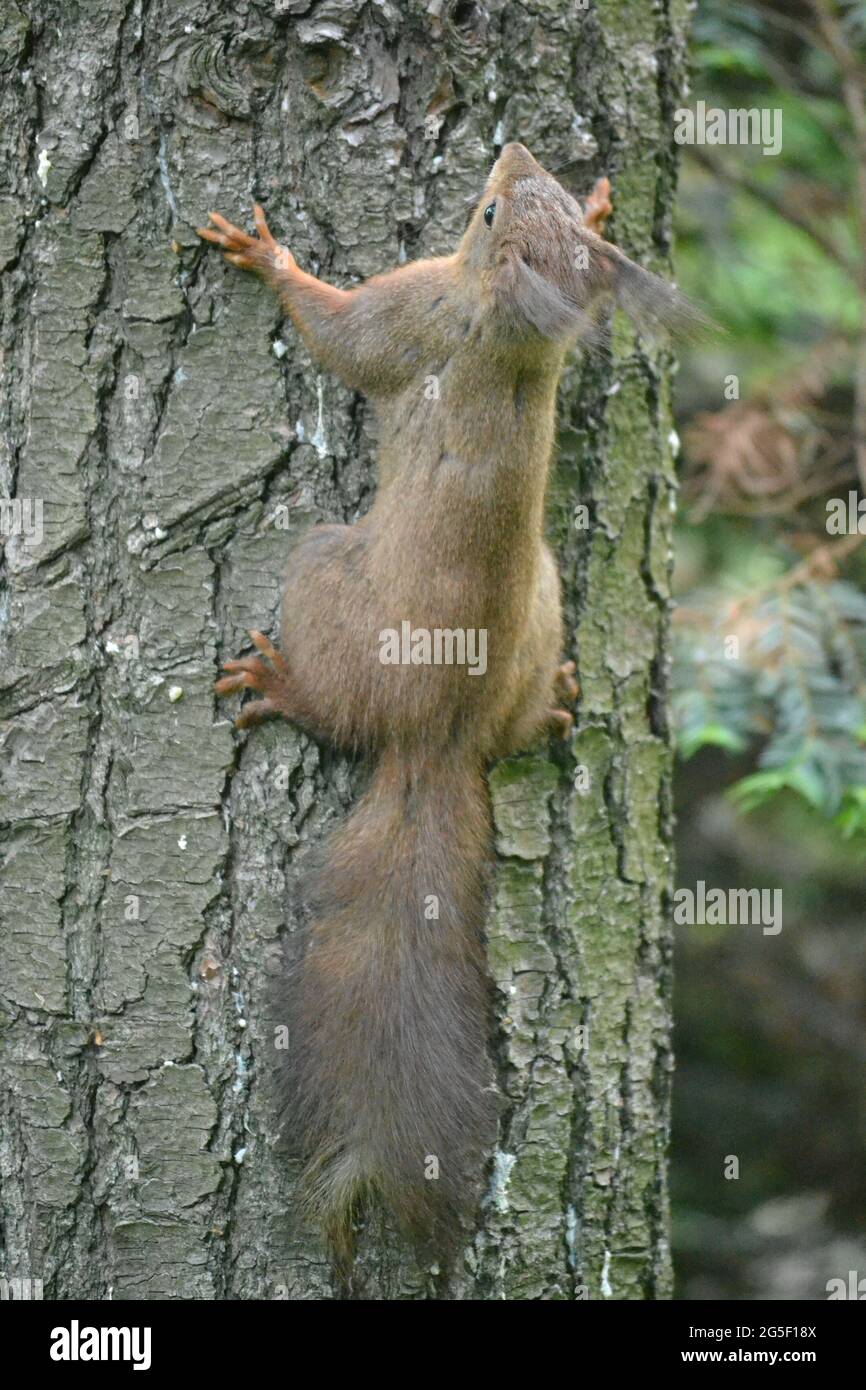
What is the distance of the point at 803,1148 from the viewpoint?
5.37 m

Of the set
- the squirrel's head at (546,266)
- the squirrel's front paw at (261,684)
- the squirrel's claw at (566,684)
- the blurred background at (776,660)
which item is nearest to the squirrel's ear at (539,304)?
the squirrel's head at (546,266)

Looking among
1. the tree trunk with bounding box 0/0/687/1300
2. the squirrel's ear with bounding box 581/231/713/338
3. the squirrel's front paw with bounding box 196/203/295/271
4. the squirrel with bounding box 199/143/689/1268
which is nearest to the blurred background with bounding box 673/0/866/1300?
the squirrel with bounding box 199/143/689/1268

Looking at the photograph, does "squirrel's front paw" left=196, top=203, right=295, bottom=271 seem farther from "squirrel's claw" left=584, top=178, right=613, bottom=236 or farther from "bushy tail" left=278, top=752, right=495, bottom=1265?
"bushy tail" left=278, top=752, right=495, bottom=1265

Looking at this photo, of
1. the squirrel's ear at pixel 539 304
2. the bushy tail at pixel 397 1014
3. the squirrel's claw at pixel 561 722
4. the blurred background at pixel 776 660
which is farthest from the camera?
the blurred background at pixel 776 660

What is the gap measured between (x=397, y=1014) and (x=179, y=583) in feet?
3.25

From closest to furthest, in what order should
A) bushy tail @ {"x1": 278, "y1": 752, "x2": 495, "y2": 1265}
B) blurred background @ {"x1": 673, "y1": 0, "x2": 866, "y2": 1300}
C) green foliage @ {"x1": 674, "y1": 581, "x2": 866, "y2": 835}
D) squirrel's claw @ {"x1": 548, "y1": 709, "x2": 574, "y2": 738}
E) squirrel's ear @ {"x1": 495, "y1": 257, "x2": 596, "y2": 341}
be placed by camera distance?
bushy tail @ {"x1": 278, "y1": 752, "x2": 495, "y2": 1265}
squirrel's ear @ {"x1": 495, "y1": 257, "x2": 596, "y2": 341}
squirrel's claw @ {"x1": 548, "y1": 709, "x2": 574, "y2": 738}
green foliage @ {"x1": 674, "y1": 581, "x2": 866, "y2": 835}
blurred background @ {"x1": 673, "y1": 0, "x2": 866, "y2": 1300}

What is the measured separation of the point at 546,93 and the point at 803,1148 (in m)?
4.19

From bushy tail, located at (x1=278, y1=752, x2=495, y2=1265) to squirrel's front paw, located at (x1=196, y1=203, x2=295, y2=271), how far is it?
104 centimetres

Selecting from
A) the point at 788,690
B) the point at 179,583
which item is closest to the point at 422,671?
the point at 179,583

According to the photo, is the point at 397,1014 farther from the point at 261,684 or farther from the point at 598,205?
the point at 598,205

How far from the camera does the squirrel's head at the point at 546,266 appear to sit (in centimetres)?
286

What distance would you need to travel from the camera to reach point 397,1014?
106 inches

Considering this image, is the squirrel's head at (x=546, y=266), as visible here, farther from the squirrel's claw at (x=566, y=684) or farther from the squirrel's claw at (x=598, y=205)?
the squirrel's claw at (x=566, y=684)

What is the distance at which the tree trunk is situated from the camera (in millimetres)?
2719
